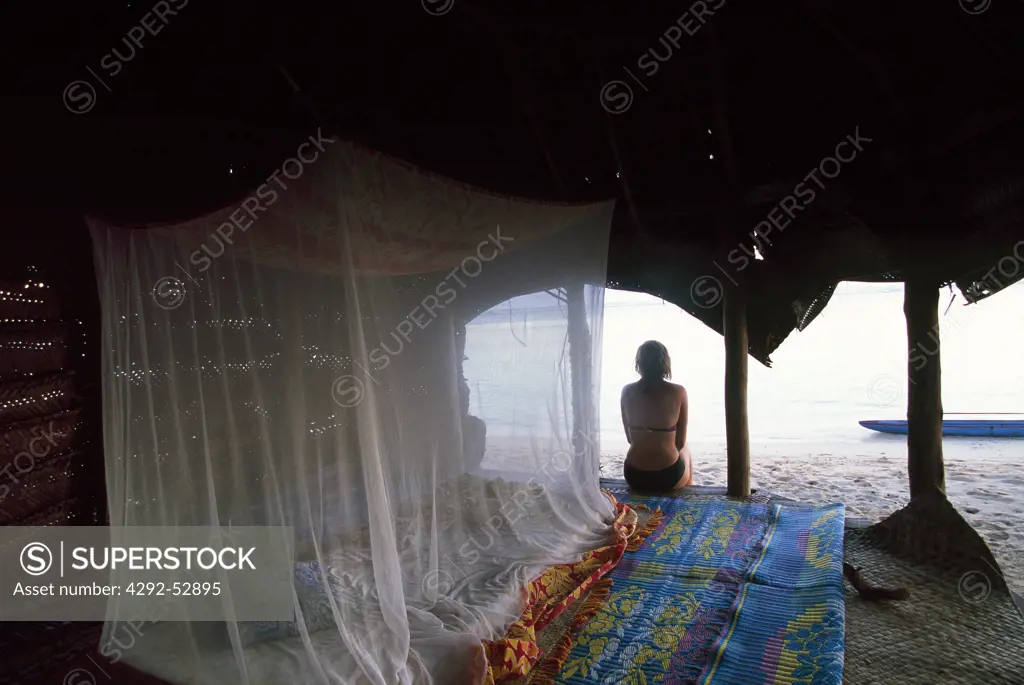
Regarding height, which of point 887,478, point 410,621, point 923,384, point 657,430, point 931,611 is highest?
point 923,384

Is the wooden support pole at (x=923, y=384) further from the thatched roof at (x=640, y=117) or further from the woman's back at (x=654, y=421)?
the woman's back at (x=654, y=421)

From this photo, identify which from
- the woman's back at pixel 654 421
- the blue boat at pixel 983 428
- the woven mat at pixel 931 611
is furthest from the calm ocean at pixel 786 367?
the woven mat at pixel 931 611

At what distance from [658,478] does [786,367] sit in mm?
12589

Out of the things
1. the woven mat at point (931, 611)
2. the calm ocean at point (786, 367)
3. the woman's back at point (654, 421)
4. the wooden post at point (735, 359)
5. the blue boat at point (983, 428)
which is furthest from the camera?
the blue boat at point (983, 428)

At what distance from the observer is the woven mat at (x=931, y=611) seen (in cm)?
196

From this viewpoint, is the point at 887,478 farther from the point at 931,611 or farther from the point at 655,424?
the point at 931,611

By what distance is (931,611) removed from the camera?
2.35 meters

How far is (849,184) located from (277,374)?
11.0ft

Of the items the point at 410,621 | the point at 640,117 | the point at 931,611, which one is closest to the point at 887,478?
the point at 931,611

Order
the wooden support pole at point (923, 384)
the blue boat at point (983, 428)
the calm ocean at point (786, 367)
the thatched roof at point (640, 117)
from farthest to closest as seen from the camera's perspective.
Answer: the blue boat at point (983, 428), the wooden support pole at point (923, 384), the calm ocean at point (786, 367), the thatched roof at point (640, 117)

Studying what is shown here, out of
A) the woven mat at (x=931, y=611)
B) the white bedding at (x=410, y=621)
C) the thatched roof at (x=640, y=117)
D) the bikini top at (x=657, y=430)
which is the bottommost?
the woven mat at (x=931, y=611)

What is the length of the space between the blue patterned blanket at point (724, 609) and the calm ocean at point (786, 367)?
3.20 feet

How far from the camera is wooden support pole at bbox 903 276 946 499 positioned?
3.28m

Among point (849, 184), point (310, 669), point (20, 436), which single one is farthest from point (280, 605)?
point (849, 184)
